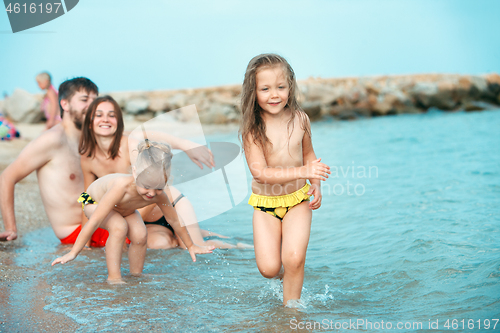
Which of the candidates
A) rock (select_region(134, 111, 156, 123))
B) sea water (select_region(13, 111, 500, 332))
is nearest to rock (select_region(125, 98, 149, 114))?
→ rock (select_region(134, 111, 156, 123))

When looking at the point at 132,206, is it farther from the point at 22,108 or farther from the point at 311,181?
the point at 22,108

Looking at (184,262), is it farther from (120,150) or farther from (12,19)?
(12,19)

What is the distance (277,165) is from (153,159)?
96cm

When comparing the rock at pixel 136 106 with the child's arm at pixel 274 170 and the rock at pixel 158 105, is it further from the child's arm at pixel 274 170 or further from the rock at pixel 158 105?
the child's arm at pixel 274 170

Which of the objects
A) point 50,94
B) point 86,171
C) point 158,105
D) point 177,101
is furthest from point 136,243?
point 177,101

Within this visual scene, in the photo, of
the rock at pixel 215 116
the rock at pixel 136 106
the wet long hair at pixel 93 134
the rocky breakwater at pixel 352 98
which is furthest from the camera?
the rocky breakwater at pixel 352 98

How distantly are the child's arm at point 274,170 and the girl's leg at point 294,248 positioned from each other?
0.98 feet

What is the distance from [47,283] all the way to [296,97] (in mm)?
2381

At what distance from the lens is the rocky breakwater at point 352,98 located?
73.2 ft

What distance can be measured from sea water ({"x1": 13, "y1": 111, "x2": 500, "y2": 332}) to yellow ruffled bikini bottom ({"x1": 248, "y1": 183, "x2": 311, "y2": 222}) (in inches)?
25.1

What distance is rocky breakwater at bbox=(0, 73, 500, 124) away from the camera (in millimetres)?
22312

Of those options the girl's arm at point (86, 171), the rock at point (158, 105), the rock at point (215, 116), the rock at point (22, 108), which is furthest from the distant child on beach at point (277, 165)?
the rock at point (158, 105)

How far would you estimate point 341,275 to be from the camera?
3.94 meters

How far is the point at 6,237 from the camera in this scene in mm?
4277
